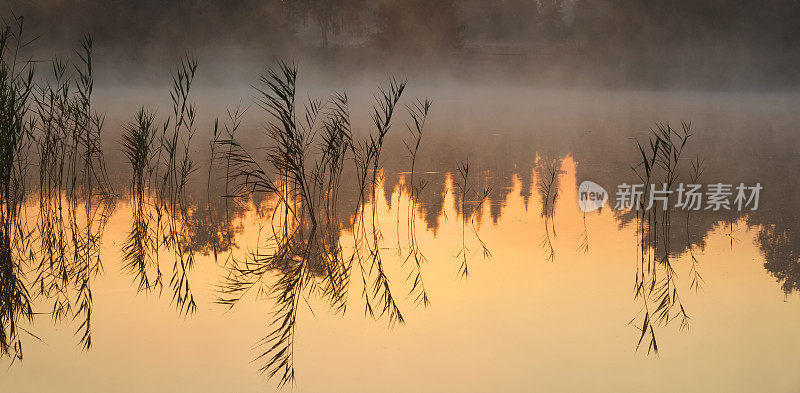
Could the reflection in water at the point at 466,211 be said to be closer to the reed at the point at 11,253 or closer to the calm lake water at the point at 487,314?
the calm lake water at the point at 487,314

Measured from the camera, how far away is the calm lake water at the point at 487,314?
2.53 meters

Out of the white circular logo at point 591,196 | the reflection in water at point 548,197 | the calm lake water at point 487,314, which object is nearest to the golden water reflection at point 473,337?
the calm lake water at point 487,314

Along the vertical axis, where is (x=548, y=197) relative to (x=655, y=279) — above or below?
above

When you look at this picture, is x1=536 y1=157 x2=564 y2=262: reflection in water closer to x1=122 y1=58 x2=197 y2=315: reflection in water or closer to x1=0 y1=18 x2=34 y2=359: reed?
x1=122 y1=58 x2=197 y2=315: reflection in water

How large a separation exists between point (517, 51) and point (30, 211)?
915 inches

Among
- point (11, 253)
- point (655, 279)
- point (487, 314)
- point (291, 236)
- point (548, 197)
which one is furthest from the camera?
point (548, 197)

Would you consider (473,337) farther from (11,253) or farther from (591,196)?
(591,196)

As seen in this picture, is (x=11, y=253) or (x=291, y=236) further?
(x=291, y=236)

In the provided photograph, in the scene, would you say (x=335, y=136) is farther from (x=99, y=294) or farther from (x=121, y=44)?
(x=121, y=44)

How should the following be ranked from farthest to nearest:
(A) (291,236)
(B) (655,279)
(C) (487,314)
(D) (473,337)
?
(A) (291,236)
(B) (655,279)
(C) (487,314)
(D) (473,337)

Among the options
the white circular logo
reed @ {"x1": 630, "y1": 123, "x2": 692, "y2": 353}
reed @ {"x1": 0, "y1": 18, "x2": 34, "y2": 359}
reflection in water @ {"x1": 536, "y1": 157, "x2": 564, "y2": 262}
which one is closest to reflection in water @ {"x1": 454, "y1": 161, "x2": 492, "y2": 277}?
reflection in water @ {"x1": 536, "y1": 157, "x2": 564, "y2": 262}

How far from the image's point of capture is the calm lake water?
8.29ft

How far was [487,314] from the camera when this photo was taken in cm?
309

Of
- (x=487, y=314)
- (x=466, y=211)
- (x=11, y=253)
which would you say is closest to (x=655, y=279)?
(x=487, y=314)
